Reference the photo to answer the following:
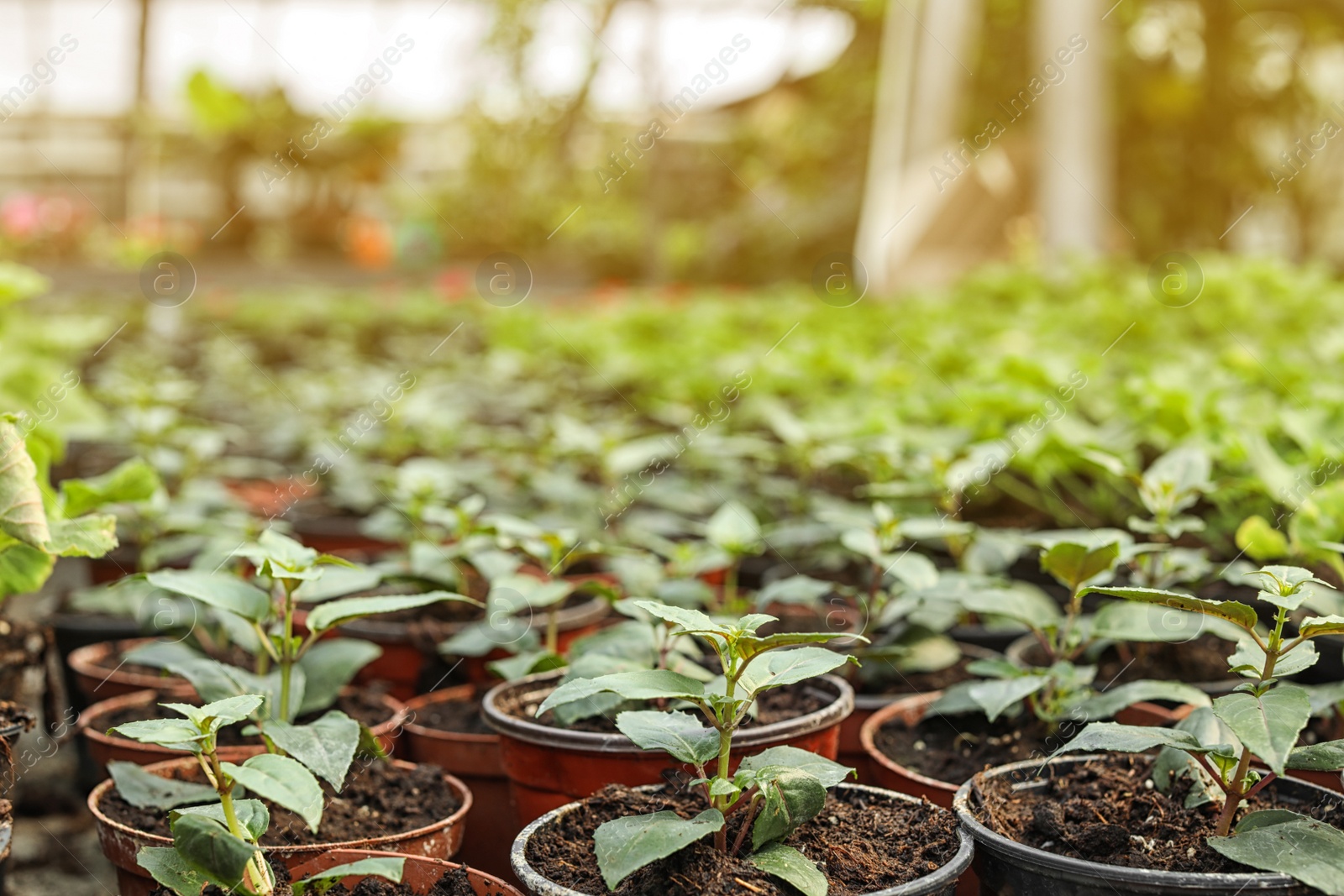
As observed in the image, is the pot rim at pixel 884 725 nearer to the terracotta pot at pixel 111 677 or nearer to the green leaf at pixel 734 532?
the green leaf at pixel 734 532

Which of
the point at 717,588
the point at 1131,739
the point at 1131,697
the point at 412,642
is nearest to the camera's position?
the point at 1131,739

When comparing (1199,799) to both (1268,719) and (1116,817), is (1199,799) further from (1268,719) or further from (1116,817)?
(1268,719)

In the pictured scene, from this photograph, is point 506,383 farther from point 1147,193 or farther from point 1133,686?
point 1147,193

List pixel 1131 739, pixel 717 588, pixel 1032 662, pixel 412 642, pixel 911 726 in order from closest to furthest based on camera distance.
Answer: pixel 1131 739 → pixel 911 726 → pixel 1032 662 → pixel 412 642 → pixel 717 588

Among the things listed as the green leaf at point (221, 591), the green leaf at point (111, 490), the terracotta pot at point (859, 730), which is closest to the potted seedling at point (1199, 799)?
the terracotta pot at point (859, 730)

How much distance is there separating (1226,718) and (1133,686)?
382mm

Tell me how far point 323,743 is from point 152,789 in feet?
0.95

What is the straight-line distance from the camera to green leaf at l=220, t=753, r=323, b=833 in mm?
1046

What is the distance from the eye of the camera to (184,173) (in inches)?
549

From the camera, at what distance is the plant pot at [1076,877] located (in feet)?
3.39

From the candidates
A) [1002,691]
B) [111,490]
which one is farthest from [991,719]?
[111,490]

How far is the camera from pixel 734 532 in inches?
74.5

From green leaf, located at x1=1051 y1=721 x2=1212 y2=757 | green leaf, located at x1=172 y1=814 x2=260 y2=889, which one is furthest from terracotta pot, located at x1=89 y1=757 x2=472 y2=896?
green leaf, located at x1=1051 y1=721 x2=1212 y2=757

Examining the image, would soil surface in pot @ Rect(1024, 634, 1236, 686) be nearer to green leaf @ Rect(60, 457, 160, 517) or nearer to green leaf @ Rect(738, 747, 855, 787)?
green leaf @ Rect(738, 747, 855, 787)
